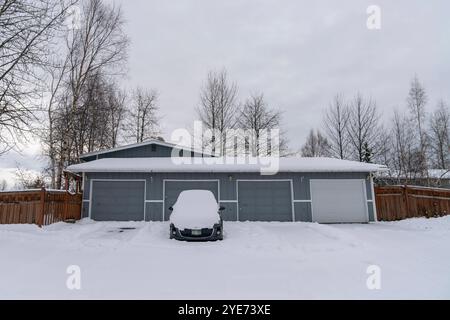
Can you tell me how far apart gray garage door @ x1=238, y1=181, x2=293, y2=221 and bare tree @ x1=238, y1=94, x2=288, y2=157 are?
492 inches

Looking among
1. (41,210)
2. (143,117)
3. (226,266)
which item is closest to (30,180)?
(143,117)

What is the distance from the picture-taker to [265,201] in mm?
13570

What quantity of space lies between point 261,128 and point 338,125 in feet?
27.2

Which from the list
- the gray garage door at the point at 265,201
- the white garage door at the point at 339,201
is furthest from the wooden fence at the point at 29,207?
the white garage door at the point at 339,201

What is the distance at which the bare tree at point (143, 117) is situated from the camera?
84.7ft

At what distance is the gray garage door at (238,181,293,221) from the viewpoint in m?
13.4

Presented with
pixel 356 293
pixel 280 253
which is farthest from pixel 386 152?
pixel 356 293

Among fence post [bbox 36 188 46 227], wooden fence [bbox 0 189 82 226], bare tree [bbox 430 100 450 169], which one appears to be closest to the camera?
fence post [bbox 36 188 46 227]

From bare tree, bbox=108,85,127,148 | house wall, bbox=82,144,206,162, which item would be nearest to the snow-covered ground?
house wall, bbox=82,144,206,162

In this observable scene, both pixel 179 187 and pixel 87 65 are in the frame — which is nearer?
pixel 179 187

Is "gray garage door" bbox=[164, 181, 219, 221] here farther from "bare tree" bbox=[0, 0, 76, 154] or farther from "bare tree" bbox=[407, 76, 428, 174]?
"bare tree" bbox=[407, 76, 428, 174]

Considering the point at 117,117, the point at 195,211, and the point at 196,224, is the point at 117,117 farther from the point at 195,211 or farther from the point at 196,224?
the point at 196,224

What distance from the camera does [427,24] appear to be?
1268cm
